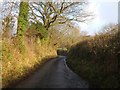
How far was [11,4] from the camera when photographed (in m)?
22.3

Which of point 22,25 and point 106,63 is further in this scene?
point 22,25

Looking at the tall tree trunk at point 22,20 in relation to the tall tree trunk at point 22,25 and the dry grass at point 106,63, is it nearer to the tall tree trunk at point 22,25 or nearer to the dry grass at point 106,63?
the tall tree trunk at point 22,25

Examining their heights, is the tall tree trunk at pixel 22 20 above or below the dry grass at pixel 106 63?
above

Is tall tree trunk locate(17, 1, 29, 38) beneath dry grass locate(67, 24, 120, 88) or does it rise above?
above

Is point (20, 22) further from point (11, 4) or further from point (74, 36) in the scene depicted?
point (74, 36)

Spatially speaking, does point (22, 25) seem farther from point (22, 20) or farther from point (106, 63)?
point (106, 63)

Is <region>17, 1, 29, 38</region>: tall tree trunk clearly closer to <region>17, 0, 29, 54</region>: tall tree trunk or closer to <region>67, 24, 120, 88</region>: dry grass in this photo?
<region>17, 0, 29, 54</region>: tall tree trunk

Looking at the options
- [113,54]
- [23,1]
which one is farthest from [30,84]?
[23,1]

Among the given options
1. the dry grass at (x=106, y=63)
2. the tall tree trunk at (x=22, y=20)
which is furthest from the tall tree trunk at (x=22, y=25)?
the dry grass at (x=106, y=63)

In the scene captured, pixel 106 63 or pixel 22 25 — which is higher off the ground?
pixel 22 25

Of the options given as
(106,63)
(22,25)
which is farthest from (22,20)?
(106,63)

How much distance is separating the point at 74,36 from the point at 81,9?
31.0 m

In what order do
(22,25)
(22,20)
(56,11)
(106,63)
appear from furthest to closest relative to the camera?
(56,11)
(22,20)
(22,25)
(106,63)

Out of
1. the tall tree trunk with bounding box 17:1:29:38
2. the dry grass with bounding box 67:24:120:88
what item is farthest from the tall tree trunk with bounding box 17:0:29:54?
the dry grass with bounding box 67:24:120:88
